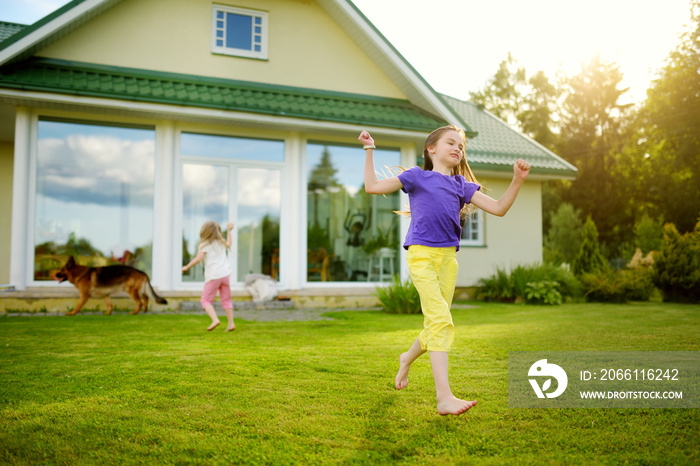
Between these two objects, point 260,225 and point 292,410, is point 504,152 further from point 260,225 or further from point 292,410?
point 292,410

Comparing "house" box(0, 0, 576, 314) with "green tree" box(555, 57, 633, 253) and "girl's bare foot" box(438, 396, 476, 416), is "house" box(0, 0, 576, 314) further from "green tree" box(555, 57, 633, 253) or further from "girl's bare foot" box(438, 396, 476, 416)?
"green tree" box(555, 57, 633, 253)

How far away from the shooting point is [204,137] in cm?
1014

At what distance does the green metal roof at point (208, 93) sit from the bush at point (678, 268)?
5964 mm

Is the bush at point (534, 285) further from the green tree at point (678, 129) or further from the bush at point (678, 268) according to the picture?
the green tree at point (678, 129)

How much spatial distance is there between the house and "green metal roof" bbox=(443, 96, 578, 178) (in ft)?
8.73

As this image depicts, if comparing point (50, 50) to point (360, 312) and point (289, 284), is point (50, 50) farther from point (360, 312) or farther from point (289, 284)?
point (360, 312)

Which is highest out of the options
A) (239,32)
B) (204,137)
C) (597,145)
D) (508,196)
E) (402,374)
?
(597,145)

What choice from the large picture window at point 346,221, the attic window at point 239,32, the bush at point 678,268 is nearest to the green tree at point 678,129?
the bush at point 678,268

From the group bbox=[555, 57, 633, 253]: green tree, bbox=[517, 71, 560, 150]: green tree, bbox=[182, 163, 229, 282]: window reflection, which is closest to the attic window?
bbox=[182, 163, 229, 282]: window reflection

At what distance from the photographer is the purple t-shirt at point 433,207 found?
3305mm

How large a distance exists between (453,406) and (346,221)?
8409 millimetres

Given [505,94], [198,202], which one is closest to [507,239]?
[198,202]

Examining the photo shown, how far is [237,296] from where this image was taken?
32.9 ft

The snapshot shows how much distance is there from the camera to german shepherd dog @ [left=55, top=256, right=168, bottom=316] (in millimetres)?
8398
